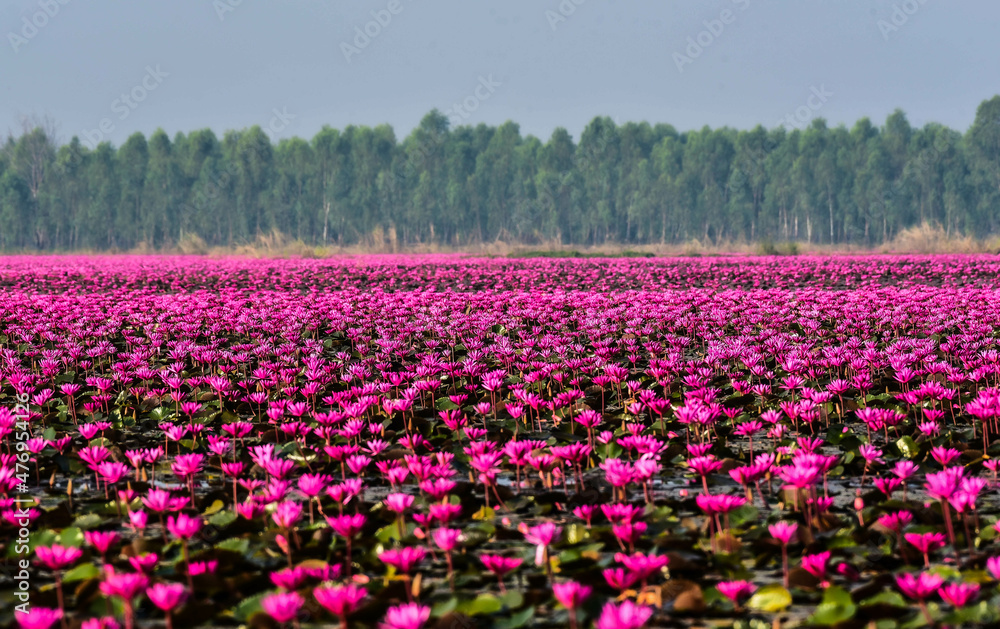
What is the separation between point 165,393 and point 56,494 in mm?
2306

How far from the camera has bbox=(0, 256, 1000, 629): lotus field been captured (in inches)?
89.7

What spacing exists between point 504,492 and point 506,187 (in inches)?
3120

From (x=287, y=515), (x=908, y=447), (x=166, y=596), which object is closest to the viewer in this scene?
(x=166, y=596)

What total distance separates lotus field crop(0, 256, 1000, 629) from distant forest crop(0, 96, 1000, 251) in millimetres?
70179

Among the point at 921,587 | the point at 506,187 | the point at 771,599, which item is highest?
the point at 506,187

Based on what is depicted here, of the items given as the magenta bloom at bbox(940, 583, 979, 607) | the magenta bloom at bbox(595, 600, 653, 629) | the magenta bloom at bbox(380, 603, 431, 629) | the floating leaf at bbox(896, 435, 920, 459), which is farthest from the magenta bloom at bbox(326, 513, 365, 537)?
the floating leaf at bbox(896, 435, 920, 459)

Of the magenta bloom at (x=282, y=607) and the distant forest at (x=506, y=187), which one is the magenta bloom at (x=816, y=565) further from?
the distant forest at (x=506, y=187)

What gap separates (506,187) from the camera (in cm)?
8131

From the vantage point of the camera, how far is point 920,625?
2.09 m

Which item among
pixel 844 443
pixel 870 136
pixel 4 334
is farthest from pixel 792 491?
pixel 870 136

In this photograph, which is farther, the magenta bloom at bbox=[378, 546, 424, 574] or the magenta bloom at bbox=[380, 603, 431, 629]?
the magenta bloom at bbox=[378, 546, 424, 574]

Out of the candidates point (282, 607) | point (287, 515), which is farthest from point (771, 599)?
point (287, 515)

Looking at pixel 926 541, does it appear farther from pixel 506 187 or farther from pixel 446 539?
pixel 506 187

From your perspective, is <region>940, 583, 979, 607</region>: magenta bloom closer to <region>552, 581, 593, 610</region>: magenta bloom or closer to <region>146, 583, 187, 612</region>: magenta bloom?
<region>552, 581, 593, 610</region>: magenta bloom
